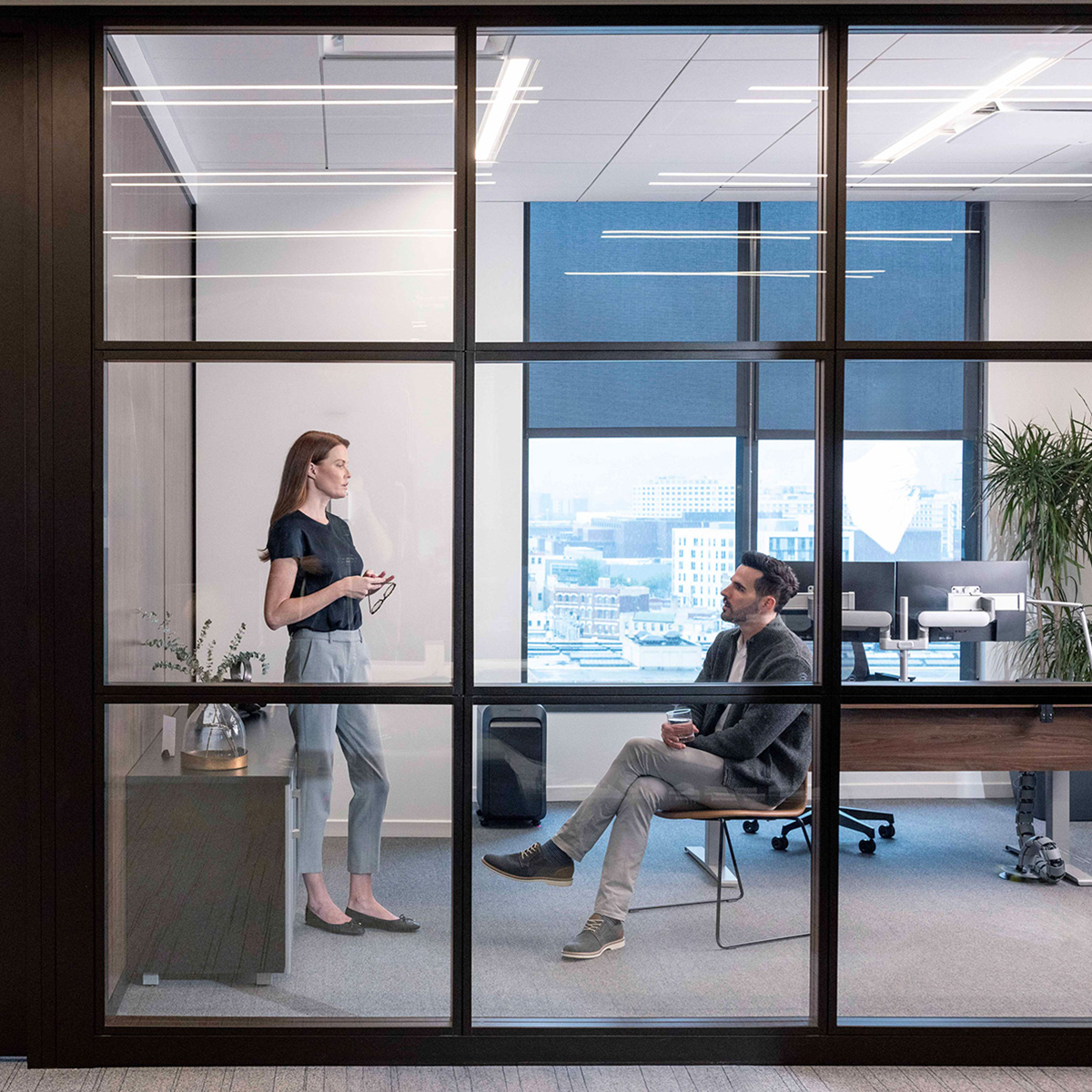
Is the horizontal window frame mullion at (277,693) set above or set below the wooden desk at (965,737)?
above

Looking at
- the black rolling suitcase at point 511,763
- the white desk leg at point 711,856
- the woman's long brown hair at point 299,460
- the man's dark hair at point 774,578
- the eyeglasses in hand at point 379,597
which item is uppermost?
the woman's long brown hair at point 299,460

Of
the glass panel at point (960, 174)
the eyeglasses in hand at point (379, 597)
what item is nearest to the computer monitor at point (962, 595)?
the glass panel at point (960, 174)

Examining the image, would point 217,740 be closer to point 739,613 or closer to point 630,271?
point 739,613

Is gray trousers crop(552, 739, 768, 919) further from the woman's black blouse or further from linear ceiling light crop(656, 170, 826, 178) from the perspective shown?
linear ceiling light crop(656, 170, 826, 178)

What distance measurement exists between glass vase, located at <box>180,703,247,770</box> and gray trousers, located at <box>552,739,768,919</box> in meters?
0.90

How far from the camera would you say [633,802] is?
256cm

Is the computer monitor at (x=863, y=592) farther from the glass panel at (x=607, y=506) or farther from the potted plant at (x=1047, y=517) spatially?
the potted plant at (x=1047, y=517)

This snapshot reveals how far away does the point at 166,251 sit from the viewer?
2459 mm

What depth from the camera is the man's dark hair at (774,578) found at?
99.5 inches

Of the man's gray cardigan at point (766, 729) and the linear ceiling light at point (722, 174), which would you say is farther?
the man's gray cardigan at point (766, 729)

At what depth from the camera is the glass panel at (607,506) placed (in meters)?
2.48

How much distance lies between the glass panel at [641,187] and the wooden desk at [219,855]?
1364 mm

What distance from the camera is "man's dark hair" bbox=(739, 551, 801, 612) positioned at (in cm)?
253

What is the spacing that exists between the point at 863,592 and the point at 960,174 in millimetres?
1154
